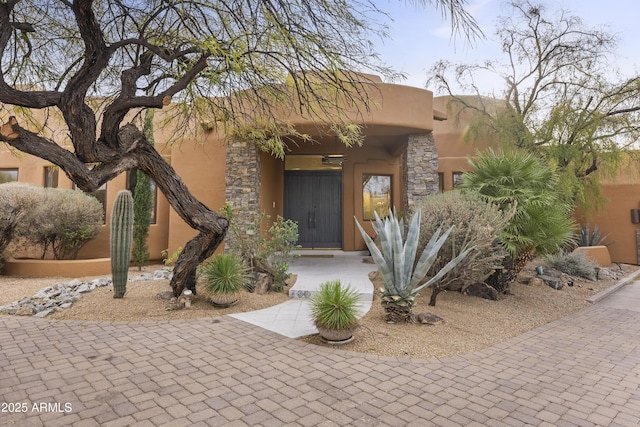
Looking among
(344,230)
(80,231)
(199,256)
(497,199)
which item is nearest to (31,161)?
(80,231)

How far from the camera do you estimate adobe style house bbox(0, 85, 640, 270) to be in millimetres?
8547

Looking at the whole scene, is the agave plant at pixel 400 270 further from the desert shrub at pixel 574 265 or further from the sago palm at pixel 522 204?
the desert shrub at pixel 574 265

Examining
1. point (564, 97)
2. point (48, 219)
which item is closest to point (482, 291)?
point (564, 97)

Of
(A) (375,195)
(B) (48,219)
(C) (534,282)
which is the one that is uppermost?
(A) (375,195)

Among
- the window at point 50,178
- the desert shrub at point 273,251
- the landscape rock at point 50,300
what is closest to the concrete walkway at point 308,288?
the desert shrub at point 273,251

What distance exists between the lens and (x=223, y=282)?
5.39 meters

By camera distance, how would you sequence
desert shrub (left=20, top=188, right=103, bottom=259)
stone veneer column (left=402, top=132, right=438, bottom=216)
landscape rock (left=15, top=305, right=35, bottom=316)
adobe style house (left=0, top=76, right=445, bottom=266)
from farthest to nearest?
1. stone veneer column (left=402, top=132, right=438, bottom=216)
2. adobe style house (left=0, top=76, right=445, bottom=266)
3. desert shrub (left=20, top=188, right=103, bottom=259)
4. landscape rock (left=15, top=305, right=35, bottom=316)

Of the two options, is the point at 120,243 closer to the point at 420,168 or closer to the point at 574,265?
the point at 420,168

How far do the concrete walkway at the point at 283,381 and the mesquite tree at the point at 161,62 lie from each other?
5.85 feet

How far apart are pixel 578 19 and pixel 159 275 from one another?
1272 centimetres

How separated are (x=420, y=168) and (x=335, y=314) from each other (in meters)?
5.79

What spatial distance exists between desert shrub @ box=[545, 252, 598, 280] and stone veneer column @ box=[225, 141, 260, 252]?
7357mm

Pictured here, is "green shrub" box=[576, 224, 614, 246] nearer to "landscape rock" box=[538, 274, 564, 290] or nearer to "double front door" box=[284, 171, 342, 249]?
"landscape rock" box=[538, 274, 564, 290]

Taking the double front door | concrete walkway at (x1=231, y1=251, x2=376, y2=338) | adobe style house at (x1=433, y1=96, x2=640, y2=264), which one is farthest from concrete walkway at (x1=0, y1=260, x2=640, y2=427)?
adobe style house at (x1=433, y1=96, x2=640, y2=264)
